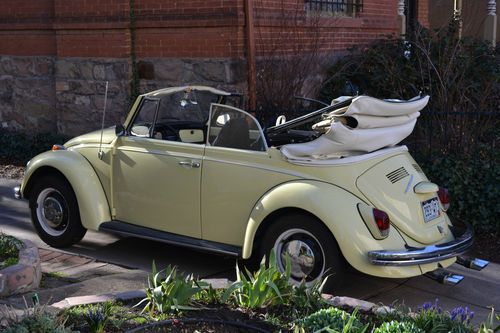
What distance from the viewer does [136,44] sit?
10.3 meters

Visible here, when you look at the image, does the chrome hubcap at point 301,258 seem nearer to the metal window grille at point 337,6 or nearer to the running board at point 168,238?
the running board at point 168,238

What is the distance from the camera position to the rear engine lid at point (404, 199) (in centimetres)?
536

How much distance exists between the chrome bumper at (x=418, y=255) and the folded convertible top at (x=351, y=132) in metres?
0.90

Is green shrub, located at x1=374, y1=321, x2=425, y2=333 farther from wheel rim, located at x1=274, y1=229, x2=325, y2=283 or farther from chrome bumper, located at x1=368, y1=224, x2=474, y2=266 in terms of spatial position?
wheel rim, located at x1=274, y1=229, x2=325, y2=283

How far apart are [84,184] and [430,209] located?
3.25m

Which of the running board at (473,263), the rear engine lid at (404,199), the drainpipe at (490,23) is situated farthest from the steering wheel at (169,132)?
the drainpipe at (490,23)

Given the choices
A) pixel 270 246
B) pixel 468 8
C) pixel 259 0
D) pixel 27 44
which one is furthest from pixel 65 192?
pixel 468 8

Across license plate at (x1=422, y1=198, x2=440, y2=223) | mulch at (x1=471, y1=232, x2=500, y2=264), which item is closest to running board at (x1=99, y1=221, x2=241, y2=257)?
license plate at (x1=422, y1=198, x2=440, y2=223)

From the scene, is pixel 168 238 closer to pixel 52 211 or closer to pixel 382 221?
pixel 52 211

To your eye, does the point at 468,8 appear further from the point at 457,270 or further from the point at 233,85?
the point at 457,270

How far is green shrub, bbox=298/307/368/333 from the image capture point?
3588mm

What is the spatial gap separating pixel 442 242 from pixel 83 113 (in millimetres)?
7199

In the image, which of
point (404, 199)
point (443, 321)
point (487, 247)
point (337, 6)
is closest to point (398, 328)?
point (443, 321)

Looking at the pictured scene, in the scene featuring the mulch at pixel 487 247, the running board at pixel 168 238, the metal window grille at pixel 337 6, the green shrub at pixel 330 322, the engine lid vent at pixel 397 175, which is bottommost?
the mulch at pixel 487 247
